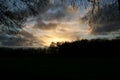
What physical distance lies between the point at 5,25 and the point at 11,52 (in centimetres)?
4221

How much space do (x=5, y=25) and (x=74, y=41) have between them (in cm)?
4630

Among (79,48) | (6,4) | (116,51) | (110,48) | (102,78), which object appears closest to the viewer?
(102,78)

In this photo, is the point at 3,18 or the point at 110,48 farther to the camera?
the point at 110,48

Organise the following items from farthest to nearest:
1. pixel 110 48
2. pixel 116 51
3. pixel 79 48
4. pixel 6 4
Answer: pixel 79 48
pixel 110 48
pixel 116 51
pixel 6 4

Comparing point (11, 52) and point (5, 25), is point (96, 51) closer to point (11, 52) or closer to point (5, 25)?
point (11, 52)

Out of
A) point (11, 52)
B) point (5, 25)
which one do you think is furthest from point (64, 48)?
point (5, 25)

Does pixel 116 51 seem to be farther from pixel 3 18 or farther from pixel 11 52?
pixel 3 18

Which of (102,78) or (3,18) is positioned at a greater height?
(3,18)

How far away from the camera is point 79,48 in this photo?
66125 mm

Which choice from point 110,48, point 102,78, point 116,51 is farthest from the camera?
point 110,48

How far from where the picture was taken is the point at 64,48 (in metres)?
67.8

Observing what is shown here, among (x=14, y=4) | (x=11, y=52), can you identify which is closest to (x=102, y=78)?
(x=14, y=4)

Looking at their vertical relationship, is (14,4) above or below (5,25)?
above

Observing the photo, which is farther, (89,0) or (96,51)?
(96,51)
